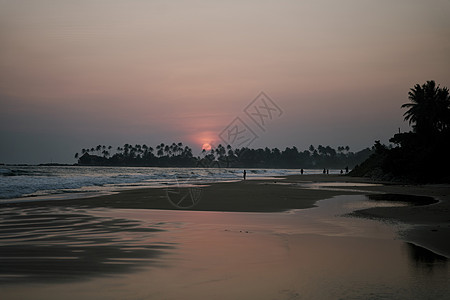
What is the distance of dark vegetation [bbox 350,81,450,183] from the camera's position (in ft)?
145

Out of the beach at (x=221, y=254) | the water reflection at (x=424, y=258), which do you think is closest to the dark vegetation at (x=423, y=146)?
the beach at (x=221, y=254)

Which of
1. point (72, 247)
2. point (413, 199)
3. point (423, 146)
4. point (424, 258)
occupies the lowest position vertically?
point (72, 247)

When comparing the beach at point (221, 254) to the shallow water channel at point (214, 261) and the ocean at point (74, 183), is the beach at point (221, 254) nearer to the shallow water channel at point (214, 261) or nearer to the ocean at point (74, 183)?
the shallow water channel at point (214, 261)

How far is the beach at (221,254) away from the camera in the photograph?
5.95 metres

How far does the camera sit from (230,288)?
5988 mm

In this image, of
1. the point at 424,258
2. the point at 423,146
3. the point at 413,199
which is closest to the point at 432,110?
the point at 423,146

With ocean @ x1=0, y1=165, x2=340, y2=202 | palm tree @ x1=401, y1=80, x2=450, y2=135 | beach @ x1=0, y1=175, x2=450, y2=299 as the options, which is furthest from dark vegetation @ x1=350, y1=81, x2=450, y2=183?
beach @ x1=0, y1=175, x2=450, y2=299

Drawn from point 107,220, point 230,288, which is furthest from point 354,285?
point 107,220

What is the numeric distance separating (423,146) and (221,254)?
151 ft

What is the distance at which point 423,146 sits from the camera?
47906 millimetres

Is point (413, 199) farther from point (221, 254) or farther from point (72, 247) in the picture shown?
point (72, 247)

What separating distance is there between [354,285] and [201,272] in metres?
2.50

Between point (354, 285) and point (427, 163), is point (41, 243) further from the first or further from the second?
point (427, 163)

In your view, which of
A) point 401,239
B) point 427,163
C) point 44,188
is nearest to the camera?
point 401,239
